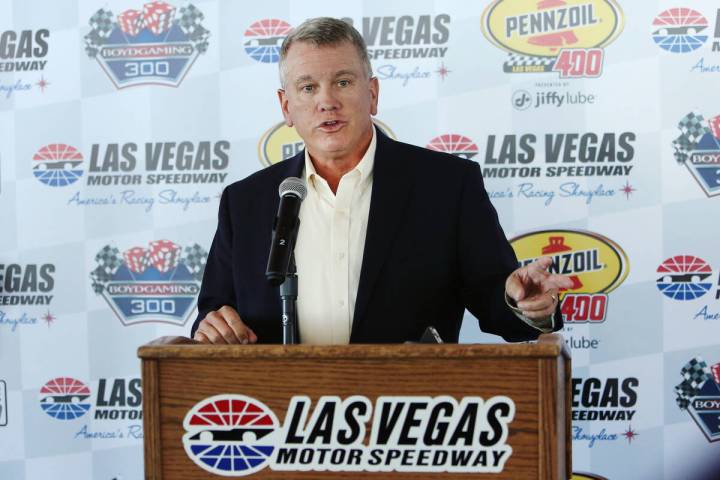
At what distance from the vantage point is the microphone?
55.5 inches

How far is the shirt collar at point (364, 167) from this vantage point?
2.01 m

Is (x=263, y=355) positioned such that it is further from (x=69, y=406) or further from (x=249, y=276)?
(x=69, y=406)

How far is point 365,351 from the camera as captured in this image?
50.3 inches

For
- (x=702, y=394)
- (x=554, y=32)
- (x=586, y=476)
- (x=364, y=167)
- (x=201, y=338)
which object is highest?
(x=554, y=32)

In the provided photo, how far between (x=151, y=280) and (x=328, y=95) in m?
1.44

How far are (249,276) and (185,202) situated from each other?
4.02 feet

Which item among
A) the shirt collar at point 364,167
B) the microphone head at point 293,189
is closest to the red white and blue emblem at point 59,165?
the shirt collar at point 364,167

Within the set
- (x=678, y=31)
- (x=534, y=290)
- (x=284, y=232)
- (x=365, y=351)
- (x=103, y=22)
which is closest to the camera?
(x=365, y=351)

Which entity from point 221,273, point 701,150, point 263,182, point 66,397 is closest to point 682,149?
point 701,150

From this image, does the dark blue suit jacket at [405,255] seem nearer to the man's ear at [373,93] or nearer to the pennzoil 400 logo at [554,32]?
the man's ear at [373,93]

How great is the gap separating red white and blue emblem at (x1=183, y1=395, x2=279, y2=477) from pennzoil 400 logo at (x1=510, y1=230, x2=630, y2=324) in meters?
1.82

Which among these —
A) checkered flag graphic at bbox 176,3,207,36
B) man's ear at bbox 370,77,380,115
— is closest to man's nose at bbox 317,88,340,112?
man's ear at bbox 370,77,380,115

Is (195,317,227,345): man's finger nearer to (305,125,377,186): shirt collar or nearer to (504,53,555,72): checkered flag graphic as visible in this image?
(305,125,377,186): shirt collar

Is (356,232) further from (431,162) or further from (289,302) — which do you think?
(289,302)
